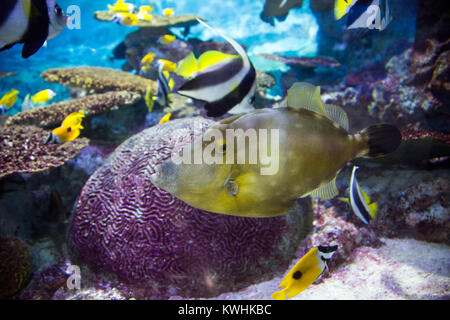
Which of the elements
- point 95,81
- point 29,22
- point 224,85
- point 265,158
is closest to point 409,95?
point 224,85

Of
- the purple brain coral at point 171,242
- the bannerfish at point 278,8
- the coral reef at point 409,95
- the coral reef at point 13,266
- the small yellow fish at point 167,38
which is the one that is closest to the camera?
the purple brain coral at point 171,242

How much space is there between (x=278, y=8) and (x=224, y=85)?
8.37 metres

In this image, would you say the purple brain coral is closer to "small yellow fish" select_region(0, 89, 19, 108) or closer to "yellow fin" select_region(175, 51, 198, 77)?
"yellow fin" select_region(175, 51, 198, 77)

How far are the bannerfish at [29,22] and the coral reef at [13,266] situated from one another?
292cm

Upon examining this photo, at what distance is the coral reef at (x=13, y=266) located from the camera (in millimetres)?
2901

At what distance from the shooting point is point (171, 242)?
2658mm

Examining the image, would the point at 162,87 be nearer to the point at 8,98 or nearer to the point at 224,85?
the point at 224,85

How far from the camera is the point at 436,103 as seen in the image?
13.0ft

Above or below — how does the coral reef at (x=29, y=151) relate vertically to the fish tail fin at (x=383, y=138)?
below

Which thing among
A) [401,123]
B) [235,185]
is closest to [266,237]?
[235,185]

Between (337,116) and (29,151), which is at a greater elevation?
(337,116)

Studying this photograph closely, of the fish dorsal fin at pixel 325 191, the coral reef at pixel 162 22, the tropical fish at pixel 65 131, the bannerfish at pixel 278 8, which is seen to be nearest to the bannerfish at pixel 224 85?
the fish dorsal fin at pixel 325 191

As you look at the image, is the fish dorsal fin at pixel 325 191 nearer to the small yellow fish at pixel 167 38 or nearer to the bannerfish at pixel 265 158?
the bannerfish at pixel 265 158
